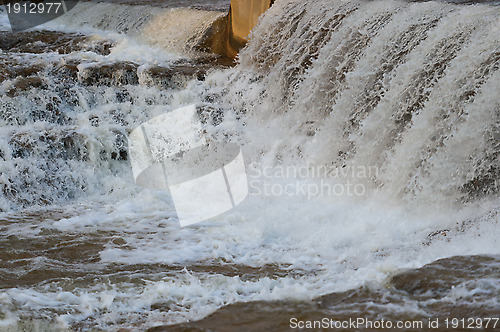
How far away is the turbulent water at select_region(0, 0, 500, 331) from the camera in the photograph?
2.92 meters

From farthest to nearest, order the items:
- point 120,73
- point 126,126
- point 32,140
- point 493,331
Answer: point 120,73 < point 126,126 < point 32,140 < point 493,331

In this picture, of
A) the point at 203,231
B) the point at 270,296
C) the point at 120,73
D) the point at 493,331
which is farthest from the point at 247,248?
the point at 120,73

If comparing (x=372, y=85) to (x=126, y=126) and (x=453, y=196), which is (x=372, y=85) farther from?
(x=126, y=126)

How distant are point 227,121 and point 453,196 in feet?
9.23

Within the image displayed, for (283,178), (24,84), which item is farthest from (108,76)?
(283,178)

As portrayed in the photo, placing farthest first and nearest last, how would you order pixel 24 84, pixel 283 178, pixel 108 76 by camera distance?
1. pixel 108 76
2. pixel 24 84
3. pixel 283 178

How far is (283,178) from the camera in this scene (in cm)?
550

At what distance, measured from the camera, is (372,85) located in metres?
5.38

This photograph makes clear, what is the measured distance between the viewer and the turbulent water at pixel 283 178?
2916mm

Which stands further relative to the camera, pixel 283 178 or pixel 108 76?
pixel 108 76

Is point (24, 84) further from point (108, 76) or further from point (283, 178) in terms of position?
point (283, 178)

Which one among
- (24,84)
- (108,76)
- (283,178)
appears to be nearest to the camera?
(283,178)

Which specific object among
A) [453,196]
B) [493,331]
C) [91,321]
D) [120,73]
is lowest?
[493,331]

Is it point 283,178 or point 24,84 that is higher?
point 24,84
